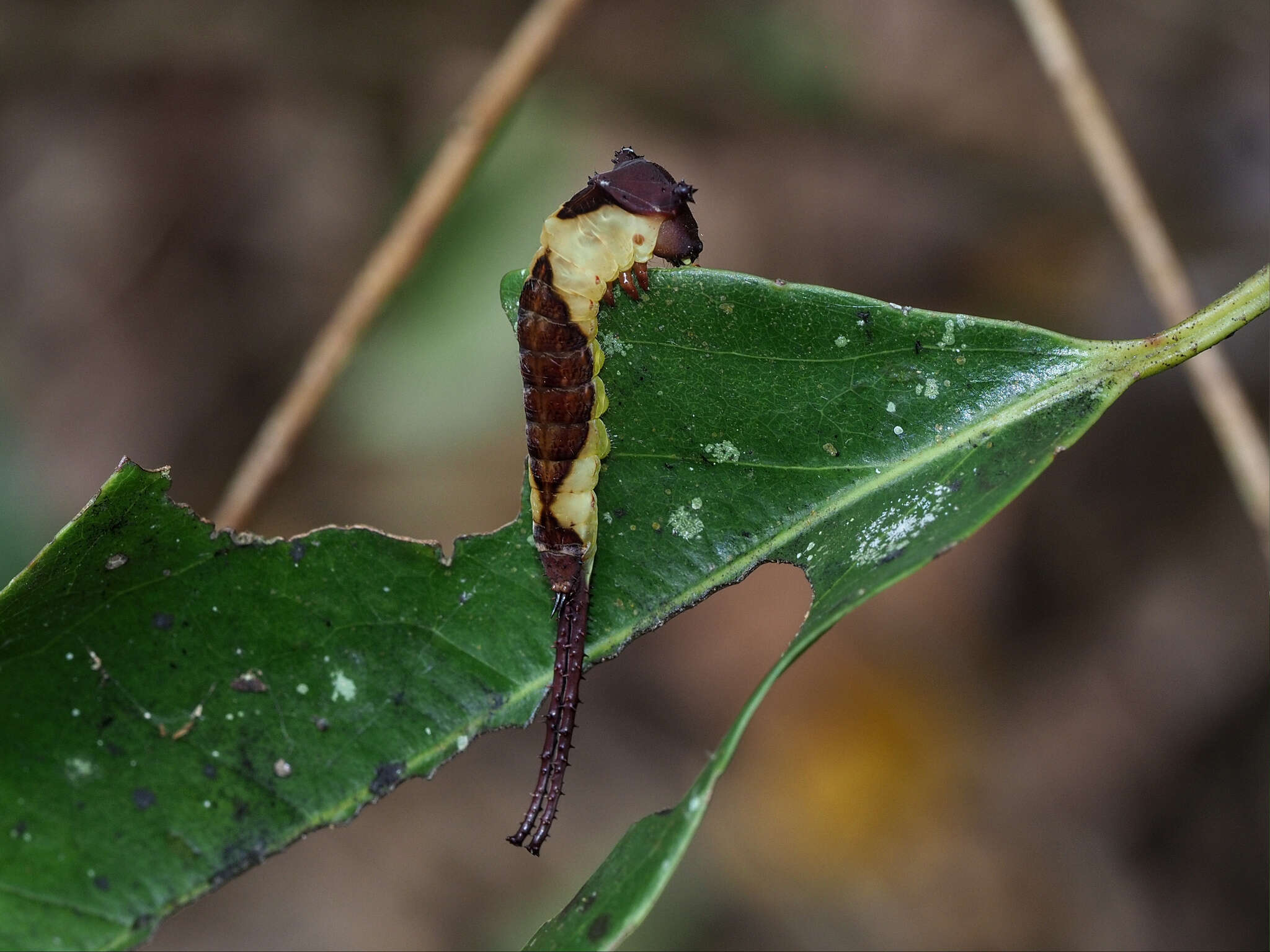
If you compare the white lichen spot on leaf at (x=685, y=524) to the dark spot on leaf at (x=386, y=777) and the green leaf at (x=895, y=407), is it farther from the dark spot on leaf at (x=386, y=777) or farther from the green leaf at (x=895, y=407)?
the dark spot on leaf at (x=386, y=777)

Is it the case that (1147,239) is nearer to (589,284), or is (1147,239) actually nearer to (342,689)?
(589,284)

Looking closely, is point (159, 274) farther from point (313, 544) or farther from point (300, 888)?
point (313, 544)

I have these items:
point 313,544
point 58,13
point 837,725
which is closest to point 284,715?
point 313,544

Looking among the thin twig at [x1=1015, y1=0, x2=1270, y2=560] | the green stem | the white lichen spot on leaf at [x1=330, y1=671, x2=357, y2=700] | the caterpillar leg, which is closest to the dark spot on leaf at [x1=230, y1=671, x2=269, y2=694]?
the white lichen spot on leaf at [x1=330, y1=671, x2=357, y2=700]

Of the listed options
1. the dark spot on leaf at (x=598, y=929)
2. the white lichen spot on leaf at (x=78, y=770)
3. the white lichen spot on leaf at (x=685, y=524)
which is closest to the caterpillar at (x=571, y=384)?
the white lichen spot on leaf at (x=685, y=524)

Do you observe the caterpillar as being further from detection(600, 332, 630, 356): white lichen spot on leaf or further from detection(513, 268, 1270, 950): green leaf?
detection(513, 268, 1270, 950): green leaf
